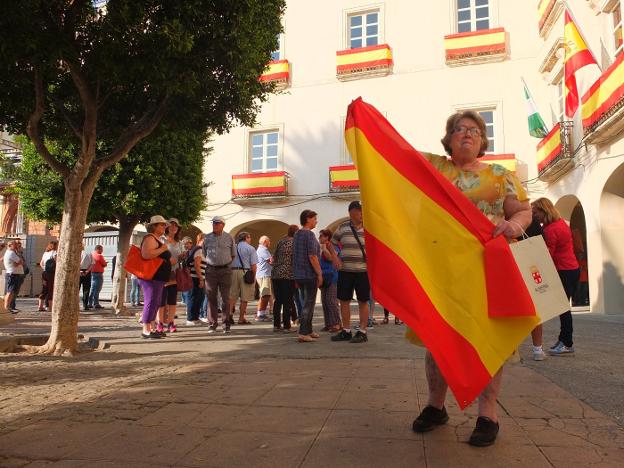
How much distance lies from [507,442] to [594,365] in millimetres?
3070

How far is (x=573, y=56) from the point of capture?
12.0m

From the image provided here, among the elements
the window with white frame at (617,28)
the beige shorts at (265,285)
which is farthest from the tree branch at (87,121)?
the window with white frame at (617,28)

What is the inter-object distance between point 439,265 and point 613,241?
36.8 ft

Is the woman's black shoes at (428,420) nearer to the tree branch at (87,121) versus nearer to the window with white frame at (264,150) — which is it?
the tree branch at (87,121)

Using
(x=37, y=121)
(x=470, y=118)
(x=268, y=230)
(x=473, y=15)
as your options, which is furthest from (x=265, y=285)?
(x=268, y=230)

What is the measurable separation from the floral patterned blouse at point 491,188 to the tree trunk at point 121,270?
10505 mm

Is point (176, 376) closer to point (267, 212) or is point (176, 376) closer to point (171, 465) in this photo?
point (171, 465)

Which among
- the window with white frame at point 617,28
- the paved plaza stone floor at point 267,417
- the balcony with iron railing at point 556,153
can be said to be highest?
the window with white frame at point 617,28

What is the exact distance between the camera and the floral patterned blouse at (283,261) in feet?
25.8

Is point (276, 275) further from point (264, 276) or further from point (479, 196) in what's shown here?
point (479, 196)

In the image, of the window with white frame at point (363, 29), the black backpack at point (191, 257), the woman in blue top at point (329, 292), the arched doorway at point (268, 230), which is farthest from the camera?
the arched doorway at point (268, 230)

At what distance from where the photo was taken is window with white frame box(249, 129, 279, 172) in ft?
66.1

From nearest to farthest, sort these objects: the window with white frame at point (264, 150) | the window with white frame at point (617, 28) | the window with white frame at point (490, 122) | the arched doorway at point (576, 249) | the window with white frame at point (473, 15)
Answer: the window with white frame at point (617, 28), the arched doorway at point (576, 249), the window with white frame at point (490, 122), the window with white frame at point (473, 15), the window with white frame at point (264, 150)

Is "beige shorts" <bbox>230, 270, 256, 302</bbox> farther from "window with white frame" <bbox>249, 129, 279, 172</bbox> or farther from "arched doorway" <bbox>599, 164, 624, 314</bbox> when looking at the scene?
"window with white frame" <bbox>249, 129, 279, 172</bbox>
